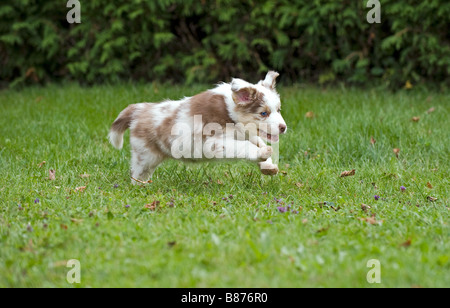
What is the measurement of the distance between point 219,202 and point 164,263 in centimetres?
130

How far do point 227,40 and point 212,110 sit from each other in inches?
201

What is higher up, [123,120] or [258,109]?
[258,109]

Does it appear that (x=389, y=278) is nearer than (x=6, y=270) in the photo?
Yes

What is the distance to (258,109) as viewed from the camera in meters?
4.39

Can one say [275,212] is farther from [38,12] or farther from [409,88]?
[38,12]

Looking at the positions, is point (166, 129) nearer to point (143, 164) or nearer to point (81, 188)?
point (143, 164)

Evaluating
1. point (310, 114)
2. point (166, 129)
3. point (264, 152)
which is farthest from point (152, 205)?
point (310, 114)

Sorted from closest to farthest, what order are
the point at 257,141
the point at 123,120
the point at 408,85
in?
the point at 257,141, the point at 123,120, the point at 408,85

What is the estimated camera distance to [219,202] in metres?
4.17

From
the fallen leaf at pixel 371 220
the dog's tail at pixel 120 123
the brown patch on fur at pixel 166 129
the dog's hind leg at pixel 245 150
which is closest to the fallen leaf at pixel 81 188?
the dog's tail at pixel 120 123

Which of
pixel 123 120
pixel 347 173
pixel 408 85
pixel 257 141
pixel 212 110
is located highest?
pixel 212 110

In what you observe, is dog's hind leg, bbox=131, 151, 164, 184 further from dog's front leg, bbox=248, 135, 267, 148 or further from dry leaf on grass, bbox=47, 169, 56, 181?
dog's front leg, bbox=248, 135, 267, 148
